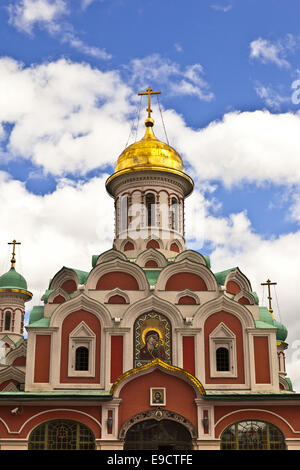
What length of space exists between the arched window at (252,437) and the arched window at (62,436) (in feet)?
12.8

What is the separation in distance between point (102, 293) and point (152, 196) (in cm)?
516

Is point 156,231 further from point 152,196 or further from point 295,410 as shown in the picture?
point 295,410

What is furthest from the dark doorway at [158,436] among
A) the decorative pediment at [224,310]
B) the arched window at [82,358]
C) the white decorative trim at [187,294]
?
the white decorative trim at [187,294]

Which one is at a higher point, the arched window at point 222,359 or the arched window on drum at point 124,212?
the arched window on drum at point 124,212

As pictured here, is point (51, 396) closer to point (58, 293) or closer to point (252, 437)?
point (58, 293)

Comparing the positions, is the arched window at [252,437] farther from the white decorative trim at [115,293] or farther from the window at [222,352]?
the white decorative trim at [115,293]

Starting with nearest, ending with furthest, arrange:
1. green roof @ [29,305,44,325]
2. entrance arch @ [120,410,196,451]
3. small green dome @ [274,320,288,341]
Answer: entrance arch @ [120,410,196,451] < green roof @ [29,305,44,325] < small green dome @ [274,320,288,341]

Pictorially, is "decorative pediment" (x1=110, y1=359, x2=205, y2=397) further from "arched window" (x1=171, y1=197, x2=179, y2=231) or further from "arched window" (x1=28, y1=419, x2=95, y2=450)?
"arched window" (x1=171, y1=197, x2=179, y2=231)

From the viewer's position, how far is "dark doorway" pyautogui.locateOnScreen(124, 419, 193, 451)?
18.9 meters

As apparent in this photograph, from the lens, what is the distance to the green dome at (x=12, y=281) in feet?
110

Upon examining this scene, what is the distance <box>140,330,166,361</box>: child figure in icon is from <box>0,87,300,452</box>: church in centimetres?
3

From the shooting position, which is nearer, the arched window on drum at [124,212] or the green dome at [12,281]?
the arched window on drum at [124,212]

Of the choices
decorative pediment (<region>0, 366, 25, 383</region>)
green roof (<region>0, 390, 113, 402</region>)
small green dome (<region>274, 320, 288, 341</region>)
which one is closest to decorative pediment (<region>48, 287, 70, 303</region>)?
decorative pediment (<region>0, 366, 25, 383</region>)

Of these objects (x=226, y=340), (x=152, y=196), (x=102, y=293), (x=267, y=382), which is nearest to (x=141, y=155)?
(x=152, y=196)
